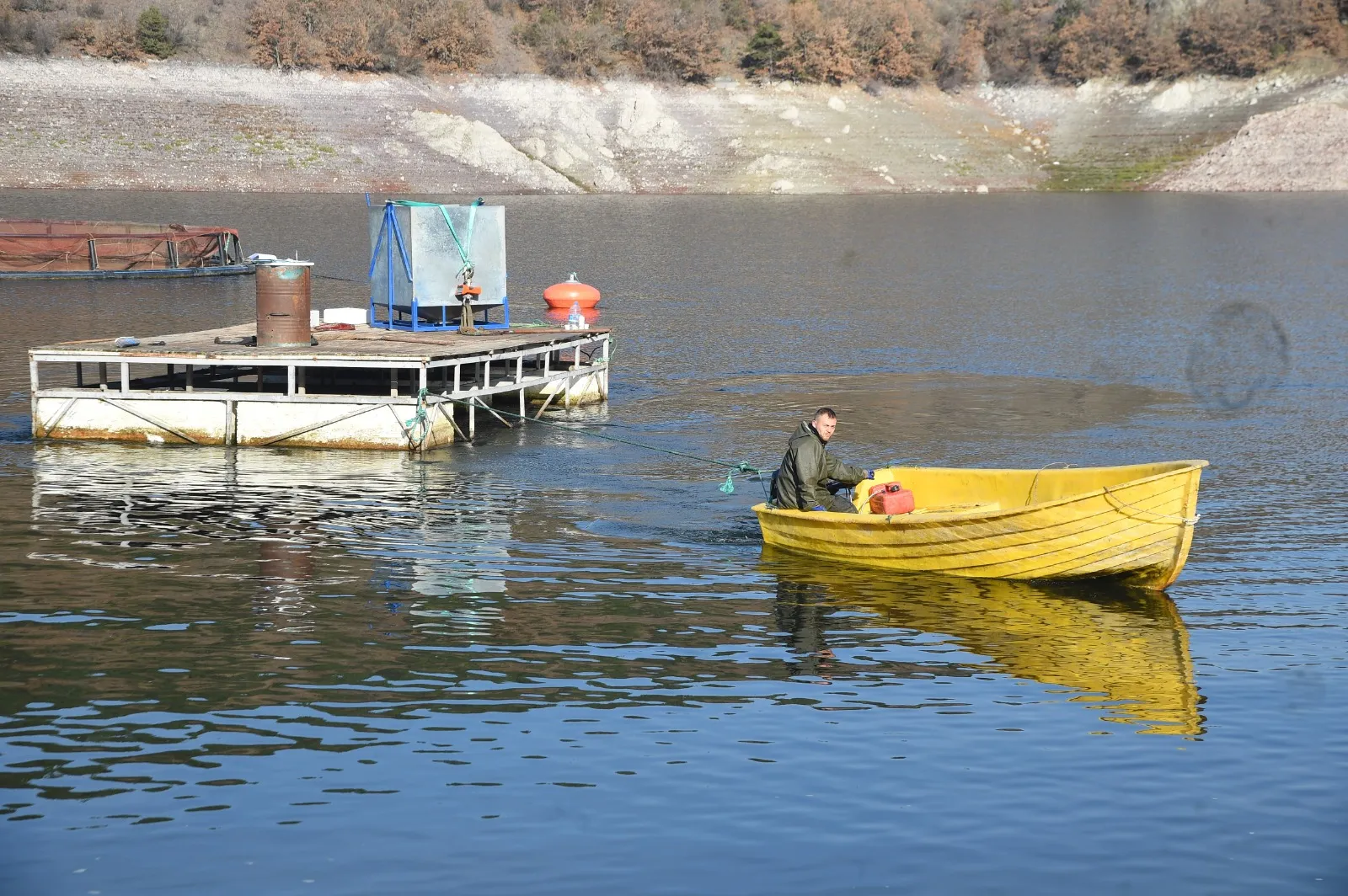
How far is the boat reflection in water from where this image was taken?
571 inches

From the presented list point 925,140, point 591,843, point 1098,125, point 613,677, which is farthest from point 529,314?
point 1098,125

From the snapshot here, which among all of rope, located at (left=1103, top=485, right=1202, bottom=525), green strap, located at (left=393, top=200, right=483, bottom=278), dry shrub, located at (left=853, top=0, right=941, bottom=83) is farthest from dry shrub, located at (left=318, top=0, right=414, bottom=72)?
rope, located at (left=1103, top=485, right=1202, bottom=525)

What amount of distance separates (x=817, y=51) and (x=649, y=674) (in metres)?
117

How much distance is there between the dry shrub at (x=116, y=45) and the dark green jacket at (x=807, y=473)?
3849 inches

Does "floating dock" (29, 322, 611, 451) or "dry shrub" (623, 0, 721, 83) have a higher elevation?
"dry shrub" (623, 0, 721, 83)

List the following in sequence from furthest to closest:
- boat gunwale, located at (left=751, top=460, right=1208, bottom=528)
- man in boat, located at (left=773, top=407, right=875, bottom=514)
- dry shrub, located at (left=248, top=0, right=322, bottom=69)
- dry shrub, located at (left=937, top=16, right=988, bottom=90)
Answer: dry shrub, located at (left=937, top=16, right=988, bottom=90)
dry shrub, located at (left=248, top=0, right=322, bottom=69)
man in boat, located at (left=773, top=407, right=875, bottom=514)
boat gunwale, located at (left=751, top=460, right=1208, bottom=528)

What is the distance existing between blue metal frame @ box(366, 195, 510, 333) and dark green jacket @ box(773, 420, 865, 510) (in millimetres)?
12886

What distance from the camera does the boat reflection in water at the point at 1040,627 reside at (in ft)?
47.5

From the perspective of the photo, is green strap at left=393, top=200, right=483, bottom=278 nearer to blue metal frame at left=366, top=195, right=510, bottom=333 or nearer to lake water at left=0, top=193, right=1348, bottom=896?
blue metal frame at left=366, top=195, right=510, bottom=333

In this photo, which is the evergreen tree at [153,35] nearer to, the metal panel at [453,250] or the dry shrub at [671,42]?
the dry shrub at [671,42]

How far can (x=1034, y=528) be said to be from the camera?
17.8m

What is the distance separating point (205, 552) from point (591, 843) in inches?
386

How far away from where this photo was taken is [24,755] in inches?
487

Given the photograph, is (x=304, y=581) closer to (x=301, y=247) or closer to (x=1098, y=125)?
(x=301, y=247)
